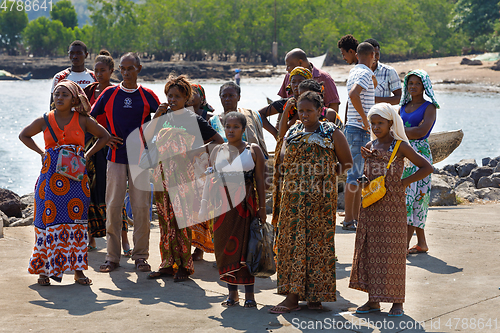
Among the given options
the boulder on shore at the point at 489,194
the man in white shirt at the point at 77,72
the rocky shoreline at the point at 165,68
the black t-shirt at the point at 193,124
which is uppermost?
the rocky shoreline at the point at 165,68

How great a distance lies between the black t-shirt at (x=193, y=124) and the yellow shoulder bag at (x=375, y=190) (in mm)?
1531

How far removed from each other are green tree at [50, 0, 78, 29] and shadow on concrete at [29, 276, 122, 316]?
105666 millimetres

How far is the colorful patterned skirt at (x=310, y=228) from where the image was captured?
414 centimetres

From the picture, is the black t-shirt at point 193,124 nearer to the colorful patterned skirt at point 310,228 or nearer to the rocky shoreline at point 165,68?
the colorful patterned skirt at point 310,228

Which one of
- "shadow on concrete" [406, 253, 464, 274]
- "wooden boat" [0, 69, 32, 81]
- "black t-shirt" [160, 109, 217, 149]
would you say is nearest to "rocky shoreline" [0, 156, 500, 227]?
"shadow on concrete" [406, 253, 464, 274]

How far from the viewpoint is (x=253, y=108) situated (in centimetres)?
3216

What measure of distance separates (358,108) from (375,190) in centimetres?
241

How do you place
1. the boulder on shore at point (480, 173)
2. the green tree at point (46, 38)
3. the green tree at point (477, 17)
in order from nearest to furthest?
the boulder on shore at point (480, 173)
the green tree at point (477, 17)
the green tree at point (46, 38)

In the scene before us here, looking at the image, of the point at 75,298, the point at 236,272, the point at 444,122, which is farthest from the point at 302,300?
the point at 444,122

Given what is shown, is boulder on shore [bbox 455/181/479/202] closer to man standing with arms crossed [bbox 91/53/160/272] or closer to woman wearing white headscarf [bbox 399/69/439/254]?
woman wearing white headscarf [bbox 399/69/439/254]

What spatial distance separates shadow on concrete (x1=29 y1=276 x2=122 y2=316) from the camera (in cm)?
428

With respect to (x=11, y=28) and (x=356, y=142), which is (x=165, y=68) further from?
(x=356, y=142)

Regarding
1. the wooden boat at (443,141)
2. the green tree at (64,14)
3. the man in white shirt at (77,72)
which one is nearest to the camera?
the man in white shirt at (77,72)

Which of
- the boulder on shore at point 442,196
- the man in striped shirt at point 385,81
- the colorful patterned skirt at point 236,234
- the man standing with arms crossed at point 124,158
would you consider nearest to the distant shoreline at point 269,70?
the boulder on shore at point 442,196
